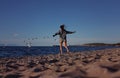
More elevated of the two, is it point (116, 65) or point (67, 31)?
point (67, 31)

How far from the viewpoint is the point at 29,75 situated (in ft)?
16.8

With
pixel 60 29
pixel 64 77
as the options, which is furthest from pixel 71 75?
pixel 60 29

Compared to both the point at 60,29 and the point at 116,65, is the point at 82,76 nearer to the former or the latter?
the point at 116,65

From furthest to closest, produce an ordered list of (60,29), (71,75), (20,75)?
(60,29) → (20,75) → (71,75)

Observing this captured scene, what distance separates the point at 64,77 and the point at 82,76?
31 centimetres

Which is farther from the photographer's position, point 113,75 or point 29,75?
point 29,75

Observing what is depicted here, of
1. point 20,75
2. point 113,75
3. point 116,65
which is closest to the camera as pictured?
point 113,75

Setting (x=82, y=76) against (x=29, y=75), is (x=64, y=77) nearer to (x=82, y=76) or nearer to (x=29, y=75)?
(x=82, y=76)

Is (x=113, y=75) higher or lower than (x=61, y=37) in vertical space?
lower

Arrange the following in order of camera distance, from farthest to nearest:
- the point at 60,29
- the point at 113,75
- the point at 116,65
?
the point at 60,29, the point at 116,65, the point at 113,75

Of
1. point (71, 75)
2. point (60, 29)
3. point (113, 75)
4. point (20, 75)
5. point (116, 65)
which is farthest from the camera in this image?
point (60, 29)

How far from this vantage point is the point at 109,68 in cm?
460

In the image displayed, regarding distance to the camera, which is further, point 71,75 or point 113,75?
point 71,75

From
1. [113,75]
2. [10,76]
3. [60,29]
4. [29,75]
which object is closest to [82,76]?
[113,75]
